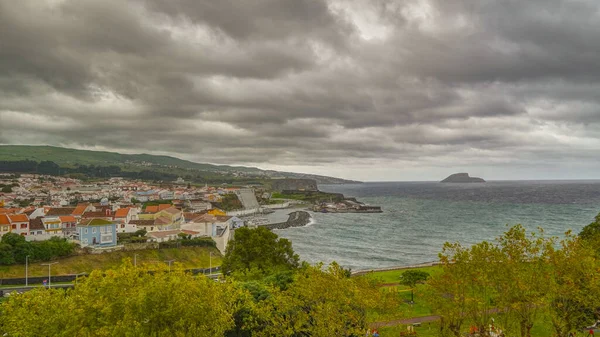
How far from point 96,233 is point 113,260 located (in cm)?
1000

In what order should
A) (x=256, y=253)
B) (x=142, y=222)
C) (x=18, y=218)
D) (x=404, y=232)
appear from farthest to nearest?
(x=404, y=232)
(x=142, y=222)
(x=18, y=218)
(x=256, y=253)

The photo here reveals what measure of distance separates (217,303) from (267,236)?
22.9m

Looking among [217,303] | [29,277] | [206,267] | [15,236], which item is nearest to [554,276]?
[217,303]

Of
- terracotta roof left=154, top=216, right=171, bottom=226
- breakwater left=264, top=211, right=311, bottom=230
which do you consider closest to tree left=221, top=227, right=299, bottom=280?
terracotta roof left=154, top=216, right=171, bottom=226

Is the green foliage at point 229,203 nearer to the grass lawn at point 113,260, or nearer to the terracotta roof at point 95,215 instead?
→ the terracotta roof at point 95,215

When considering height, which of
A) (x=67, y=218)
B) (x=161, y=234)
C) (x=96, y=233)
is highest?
(x=67, y=218)

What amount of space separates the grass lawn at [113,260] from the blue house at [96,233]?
6801 mm

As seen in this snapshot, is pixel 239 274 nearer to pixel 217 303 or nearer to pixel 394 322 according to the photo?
pixel 394 322

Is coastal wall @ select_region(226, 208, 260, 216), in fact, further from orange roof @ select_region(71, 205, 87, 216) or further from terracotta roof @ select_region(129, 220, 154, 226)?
terracotta roof @ select_region(129, 220, 154, 226)

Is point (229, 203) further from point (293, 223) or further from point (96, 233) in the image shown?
point (96, 233)

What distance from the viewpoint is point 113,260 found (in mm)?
50094

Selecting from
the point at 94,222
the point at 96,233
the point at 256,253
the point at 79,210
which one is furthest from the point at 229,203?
the point at 256,253

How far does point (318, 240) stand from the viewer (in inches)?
2931

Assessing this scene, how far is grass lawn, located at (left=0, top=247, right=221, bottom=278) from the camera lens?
43.9 metres
